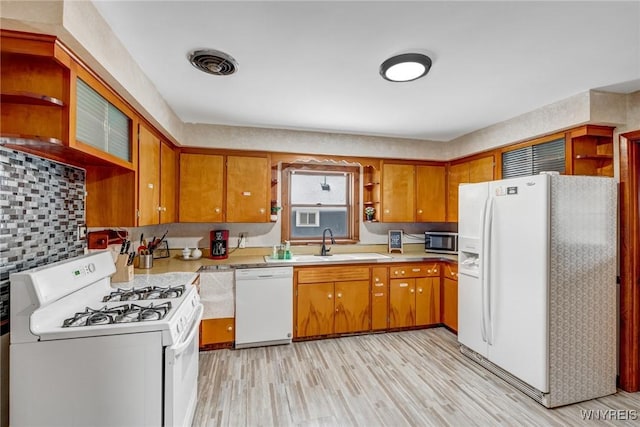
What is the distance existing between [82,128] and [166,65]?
80 centimetres

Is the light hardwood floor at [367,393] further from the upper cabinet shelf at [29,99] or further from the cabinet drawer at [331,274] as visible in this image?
the upper cabinet shelf at [29,99]

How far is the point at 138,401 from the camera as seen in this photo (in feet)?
4.70

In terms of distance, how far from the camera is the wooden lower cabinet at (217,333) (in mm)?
3049

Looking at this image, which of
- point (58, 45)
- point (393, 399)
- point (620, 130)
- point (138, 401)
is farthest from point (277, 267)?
point (620, 130)

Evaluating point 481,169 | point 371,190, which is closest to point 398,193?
point 371,190

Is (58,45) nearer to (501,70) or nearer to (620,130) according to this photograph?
(501,70)

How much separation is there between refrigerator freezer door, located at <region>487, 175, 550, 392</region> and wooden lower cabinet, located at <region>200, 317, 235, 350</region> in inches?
99.3

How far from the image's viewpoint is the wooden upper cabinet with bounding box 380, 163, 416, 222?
3930 mm

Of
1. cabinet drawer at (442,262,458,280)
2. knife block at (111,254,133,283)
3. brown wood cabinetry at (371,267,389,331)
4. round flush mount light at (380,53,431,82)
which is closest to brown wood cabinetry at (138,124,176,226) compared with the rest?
knife block at (111,254,133,283)

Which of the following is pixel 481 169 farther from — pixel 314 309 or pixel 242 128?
pixel 242 128

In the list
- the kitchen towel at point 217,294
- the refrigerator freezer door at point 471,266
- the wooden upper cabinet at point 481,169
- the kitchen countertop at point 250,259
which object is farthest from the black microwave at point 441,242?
the kitchen towel at point 217,294

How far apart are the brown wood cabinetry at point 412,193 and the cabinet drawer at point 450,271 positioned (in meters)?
0.70

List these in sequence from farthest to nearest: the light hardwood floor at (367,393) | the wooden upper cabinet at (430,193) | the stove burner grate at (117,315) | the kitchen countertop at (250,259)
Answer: the wooden upper cabinet at (430,193)
the kitchen countertop at (250,259)
the light hardwood floor at (367,393)
the stove burner grate at (117,315)

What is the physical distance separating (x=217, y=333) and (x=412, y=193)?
296 cm
